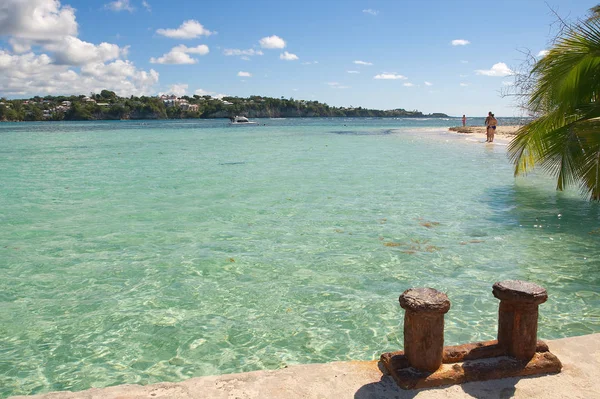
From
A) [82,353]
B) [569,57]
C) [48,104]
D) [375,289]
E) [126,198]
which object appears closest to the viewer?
[82,353]

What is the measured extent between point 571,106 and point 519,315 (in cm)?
727

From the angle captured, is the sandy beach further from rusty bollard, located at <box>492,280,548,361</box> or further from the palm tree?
rusty bollard, located at <box>492,280,548,361</box>

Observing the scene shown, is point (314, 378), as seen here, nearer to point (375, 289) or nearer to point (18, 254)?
point (375, 289)

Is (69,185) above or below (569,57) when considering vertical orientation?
below

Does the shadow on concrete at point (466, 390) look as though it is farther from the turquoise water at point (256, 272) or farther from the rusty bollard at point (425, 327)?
the turquoise water at point (256, 272)

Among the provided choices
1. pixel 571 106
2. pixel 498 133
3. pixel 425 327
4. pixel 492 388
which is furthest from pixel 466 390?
pixel 498 133

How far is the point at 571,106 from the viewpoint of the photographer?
29.8 feet

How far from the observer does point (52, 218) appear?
11031 mm

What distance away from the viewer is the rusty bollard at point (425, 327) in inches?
129

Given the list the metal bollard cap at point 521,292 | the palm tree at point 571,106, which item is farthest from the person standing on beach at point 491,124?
the metal bollard cap at point 521,292

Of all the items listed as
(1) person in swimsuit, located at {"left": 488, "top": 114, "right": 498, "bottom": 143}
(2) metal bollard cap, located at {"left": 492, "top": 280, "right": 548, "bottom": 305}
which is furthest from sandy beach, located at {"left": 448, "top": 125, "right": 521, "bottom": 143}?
(2) metal bollard cap, located at {"left": 492, "top": 280, "right": 548, "bottom": 305}

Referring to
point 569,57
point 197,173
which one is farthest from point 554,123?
point 197,173

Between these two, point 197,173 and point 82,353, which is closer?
point 82,353

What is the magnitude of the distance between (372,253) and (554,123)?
519 cm
